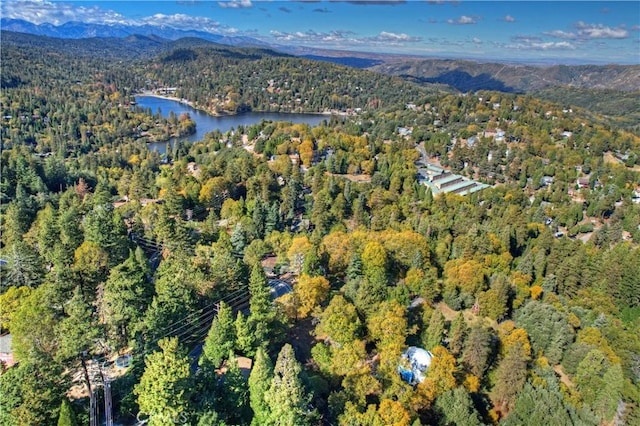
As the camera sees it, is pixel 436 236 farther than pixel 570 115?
No

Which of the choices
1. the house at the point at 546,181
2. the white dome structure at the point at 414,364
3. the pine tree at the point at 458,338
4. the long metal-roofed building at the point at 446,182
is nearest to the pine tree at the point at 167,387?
the white dome structure at the point at 414,364

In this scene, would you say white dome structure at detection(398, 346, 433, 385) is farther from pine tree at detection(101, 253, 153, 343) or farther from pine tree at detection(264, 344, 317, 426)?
pine tree at detection(101, 253, 153, 343)

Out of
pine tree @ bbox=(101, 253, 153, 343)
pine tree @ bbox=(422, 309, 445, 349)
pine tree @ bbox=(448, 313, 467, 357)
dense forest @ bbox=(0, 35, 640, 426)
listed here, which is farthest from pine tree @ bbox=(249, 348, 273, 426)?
pine tree @ bbox=(448, 313, 467, 357)

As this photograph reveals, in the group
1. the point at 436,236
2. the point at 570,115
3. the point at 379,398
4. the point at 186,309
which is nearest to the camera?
the point at 379,398

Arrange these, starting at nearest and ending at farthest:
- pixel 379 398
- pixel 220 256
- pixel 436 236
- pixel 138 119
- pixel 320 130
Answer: pixel 379 398, pixel 220 256, pixel 436 236, pixel 320 130, pixel 138 119

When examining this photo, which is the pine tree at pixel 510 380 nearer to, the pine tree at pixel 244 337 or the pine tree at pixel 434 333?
the pine tree at pixel 434 333

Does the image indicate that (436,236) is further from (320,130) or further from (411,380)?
(320,130)

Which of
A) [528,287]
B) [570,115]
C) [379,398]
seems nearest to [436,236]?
[528,287]
